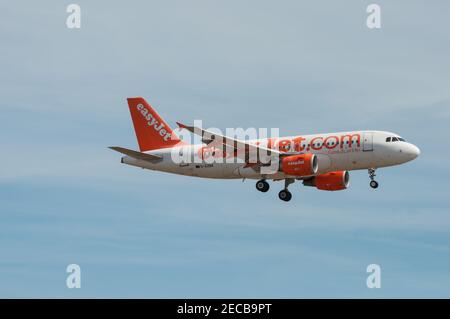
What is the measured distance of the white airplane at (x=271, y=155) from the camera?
77.6 metres

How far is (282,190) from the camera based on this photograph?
83062 mm

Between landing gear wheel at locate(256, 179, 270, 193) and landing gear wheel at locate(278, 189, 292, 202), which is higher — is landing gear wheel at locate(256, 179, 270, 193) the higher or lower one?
the higher one

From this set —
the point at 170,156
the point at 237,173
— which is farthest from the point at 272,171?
the point at 170,156

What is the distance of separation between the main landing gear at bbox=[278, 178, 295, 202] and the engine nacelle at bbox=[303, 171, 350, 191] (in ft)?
7.85

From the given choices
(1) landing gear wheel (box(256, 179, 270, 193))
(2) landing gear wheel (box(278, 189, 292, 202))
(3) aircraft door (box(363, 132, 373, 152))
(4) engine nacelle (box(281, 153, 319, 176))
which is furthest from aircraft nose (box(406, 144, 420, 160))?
(1) landing gear wheel (box(256, 179, 270, 193))

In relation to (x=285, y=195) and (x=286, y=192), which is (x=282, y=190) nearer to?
(x=286, y=192)

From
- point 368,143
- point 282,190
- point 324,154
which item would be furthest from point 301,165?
point 282,190

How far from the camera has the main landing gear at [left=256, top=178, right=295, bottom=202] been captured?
82125 mm

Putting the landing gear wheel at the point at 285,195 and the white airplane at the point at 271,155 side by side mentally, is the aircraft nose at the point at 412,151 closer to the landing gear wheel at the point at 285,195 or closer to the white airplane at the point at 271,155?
the white airplane at the point at 271,155

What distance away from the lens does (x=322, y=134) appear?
7950cm

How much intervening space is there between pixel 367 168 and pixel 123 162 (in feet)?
67.6

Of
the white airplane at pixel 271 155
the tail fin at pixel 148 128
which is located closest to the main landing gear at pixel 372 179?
the white airplane at pixel 271 155

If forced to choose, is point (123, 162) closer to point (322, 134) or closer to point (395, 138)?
point (322, 134)

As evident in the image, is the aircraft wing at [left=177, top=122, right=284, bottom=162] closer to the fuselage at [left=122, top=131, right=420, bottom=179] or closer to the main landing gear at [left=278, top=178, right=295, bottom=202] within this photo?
the fuselage at [left=122, top=131, right=420, bottom=179]
